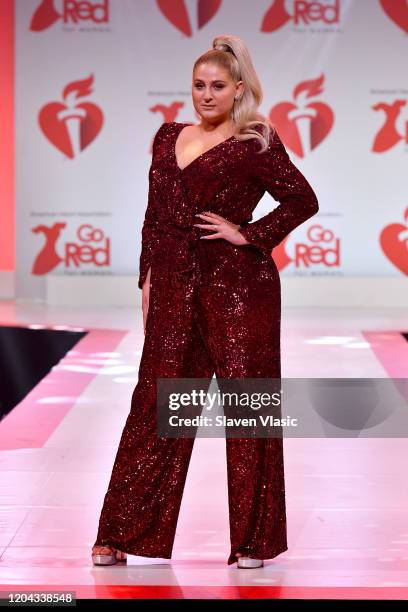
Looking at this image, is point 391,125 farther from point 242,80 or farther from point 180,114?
point 242,80

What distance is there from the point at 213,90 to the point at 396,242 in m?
6.80

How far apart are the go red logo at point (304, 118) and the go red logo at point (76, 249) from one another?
1615mm

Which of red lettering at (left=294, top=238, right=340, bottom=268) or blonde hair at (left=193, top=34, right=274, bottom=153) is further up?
blonde hair at (left=193, top=34, right=274, bottom=153)

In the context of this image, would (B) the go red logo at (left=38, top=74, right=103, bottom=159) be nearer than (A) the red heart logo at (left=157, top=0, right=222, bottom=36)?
A: No

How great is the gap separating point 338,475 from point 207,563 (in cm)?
101

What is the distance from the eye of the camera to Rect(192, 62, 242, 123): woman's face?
2520 mm

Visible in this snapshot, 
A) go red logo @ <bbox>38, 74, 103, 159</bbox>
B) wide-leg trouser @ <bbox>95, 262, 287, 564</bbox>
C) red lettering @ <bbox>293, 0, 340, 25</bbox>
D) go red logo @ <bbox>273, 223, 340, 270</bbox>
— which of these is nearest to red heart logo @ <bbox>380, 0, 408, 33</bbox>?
red lettering @ <bbox>293, 0, 340, 25</bbox>

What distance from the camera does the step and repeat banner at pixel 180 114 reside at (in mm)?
8945

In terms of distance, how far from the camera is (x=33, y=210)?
920 cm

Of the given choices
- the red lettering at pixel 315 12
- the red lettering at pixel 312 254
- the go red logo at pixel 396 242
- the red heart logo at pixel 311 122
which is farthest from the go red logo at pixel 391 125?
the red lettering at pixel 312 254

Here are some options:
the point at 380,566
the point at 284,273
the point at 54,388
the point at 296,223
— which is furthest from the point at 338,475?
the point at 284,273

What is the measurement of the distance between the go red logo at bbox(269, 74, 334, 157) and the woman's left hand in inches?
259

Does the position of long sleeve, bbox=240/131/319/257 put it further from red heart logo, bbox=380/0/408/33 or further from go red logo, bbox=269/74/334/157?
red heart logo, bbox=380/0/408/33

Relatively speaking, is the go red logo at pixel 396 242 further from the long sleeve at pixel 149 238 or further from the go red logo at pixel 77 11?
the long sleeve at pixel 149 238
